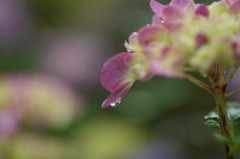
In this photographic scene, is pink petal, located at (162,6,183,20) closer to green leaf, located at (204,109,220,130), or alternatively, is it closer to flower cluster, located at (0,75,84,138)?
green leaf, located at (204,109,220,130)

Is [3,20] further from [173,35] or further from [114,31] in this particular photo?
[173,35]

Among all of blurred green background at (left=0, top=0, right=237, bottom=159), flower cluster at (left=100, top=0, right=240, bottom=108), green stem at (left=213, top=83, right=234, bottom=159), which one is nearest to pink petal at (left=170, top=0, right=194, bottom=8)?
flower cluster at (left=100, top=0, right=240, bottom=108)

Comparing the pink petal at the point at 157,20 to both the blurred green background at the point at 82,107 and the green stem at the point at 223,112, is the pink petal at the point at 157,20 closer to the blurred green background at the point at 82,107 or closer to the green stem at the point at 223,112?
the green stem at the point at 223,112

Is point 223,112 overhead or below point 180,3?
below

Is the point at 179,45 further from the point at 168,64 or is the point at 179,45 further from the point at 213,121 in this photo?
the point at 213,121

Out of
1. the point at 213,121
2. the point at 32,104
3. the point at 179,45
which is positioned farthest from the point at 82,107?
the point at 179,45

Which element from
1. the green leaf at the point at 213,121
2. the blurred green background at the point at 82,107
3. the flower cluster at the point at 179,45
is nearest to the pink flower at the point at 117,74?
the flower cluster at the point at 179,45
